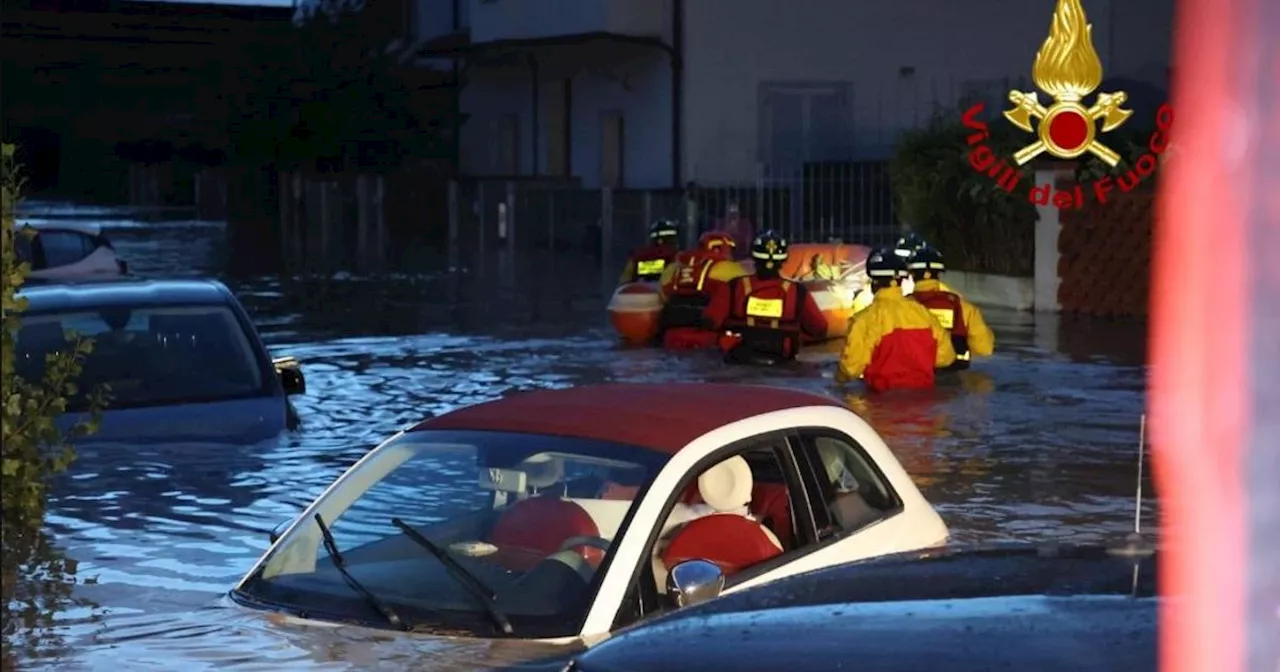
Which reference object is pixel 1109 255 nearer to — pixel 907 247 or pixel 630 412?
pixel 907 247

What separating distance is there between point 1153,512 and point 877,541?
4559 mm

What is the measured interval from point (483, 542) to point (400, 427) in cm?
789

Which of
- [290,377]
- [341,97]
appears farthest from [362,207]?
[290,377]

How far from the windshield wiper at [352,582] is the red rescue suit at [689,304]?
493 inches

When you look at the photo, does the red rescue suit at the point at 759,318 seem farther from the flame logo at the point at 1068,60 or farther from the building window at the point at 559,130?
the building window at the point at 559,130

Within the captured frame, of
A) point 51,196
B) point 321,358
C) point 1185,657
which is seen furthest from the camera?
point 51,196

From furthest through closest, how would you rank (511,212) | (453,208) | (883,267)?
(453,208) → (511,212) → (883,267)

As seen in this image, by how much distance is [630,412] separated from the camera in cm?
657

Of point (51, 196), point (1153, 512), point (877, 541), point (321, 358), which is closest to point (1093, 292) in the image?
point (321, 358)

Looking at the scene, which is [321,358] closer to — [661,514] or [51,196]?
[661,514]

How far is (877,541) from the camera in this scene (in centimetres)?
678

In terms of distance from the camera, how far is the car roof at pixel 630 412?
6379mm

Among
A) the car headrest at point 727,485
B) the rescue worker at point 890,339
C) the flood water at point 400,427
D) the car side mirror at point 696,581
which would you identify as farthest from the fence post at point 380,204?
the car side mirror at point 696,581

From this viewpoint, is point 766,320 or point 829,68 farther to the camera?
point 829,68
